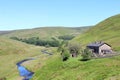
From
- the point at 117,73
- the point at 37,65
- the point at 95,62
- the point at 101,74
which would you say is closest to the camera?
the point at 117,73

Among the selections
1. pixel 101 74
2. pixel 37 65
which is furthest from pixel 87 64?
pixel 37 65

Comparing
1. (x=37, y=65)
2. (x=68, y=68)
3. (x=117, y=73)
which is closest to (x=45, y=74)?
(x=68, y=68)

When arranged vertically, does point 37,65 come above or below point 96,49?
below

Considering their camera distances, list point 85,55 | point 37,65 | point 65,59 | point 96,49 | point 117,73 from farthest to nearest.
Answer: point 37,65
point 96,49
point 65,59
point 85,55
point 117,73

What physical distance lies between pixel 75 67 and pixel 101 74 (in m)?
22.2

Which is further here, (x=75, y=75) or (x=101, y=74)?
(x=75, y=75)

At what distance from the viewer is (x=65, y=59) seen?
117 m

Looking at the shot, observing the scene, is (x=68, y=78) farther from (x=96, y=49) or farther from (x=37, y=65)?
(x=37, y=65)

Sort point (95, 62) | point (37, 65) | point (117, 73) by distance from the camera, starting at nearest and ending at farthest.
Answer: point (117, 73) → point (95, 62) → point (37, 65)

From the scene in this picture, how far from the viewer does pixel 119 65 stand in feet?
275

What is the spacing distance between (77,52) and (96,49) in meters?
10.2

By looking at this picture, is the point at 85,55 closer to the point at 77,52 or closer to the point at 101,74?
the point at 77,52

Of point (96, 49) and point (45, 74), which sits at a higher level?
point (96, 49)

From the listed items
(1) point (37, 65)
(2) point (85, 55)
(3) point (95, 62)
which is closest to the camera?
(3) point (95, 62)
